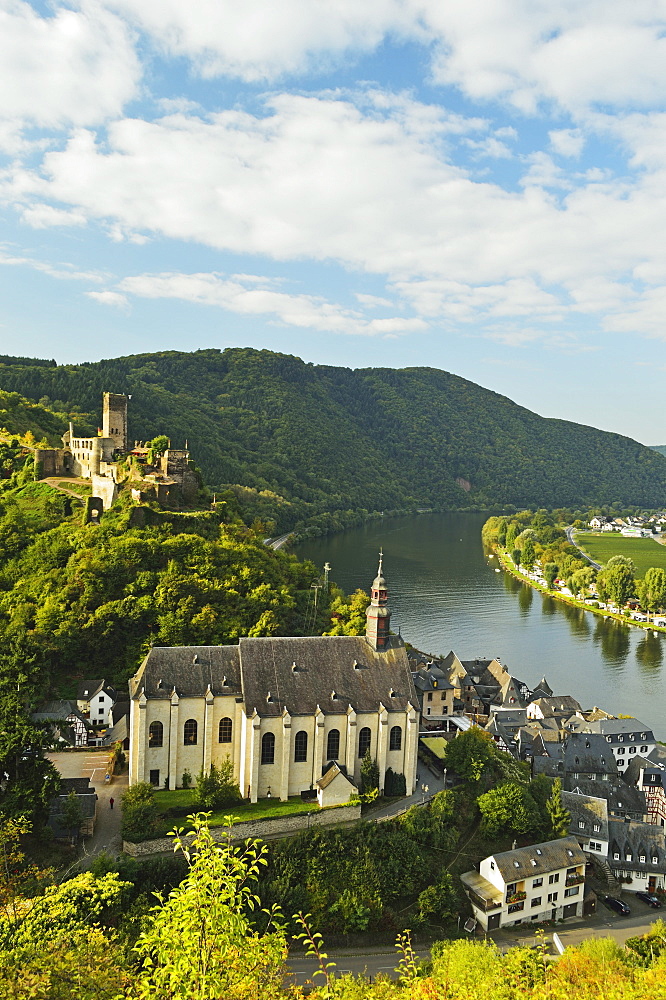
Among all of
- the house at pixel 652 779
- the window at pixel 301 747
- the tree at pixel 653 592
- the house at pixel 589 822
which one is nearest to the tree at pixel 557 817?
the house at pixel 589 822

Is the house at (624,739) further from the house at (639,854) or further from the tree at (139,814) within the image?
the tree at (139,814)

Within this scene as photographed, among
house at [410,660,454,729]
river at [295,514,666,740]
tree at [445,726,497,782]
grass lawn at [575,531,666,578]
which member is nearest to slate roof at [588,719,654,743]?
river at [295,514,666,740]

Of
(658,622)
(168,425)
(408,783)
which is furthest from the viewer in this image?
(168,425)

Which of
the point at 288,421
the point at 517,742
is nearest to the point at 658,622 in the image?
the point at 517,742

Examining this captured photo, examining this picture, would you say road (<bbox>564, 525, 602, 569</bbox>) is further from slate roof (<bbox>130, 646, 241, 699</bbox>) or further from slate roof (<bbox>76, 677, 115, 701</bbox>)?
slate roof (<bbox>130, 646, 241, 699</bbox>)

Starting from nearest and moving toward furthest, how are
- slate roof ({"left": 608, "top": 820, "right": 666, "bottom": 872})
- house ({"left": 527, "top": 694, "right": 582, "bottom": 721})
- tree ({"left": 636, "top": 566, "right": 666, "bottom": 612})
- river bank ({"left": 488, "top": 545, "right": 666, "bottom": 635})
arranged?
slate roof ({"left": 608, "top": 820, "right": 666, "bottom": 872}) < house ({"left": 527, "top": 694, "right": 582, "bottom": 721}) < river bank ({"left": 488, "top": 545, "right": 666, "bottom": 635}) < tree ({"left": 636, "top": 566, "right": 666, "bottom": 612})

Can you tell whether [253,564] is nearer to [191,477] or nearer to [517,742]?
[191,477]
